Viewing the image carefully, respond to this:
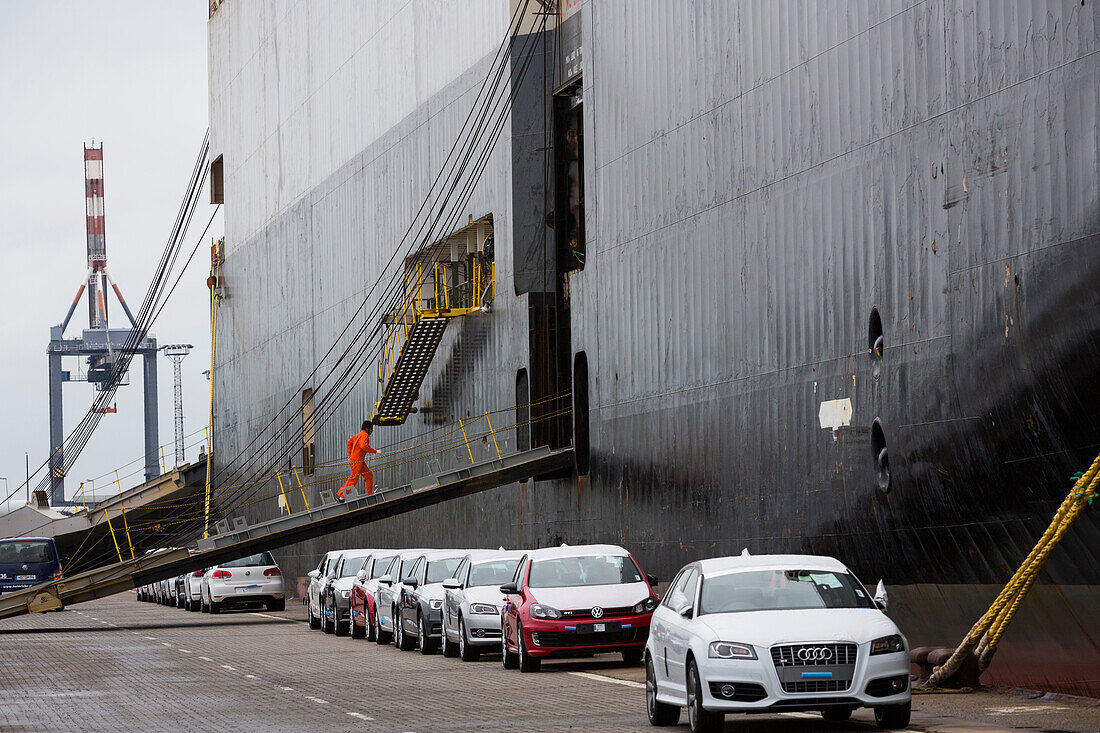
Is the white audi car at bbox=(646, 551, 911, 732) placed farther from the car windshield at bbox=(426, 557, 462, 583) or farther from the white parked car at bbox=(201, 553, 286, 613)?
the white parked car at bbox=(201, 553, 286, 613)

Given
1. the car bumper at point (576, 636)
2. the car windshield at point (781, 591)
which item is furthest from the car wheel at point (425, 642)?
the car windshield at point (781, 591)

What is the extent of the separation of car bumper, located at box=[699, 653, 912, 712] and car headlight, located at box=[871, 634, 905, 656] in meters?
0.06

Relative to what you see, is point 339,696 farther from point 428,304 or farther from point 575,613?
point 428,304

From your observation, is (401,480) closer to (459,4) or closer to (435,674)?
(459,4)

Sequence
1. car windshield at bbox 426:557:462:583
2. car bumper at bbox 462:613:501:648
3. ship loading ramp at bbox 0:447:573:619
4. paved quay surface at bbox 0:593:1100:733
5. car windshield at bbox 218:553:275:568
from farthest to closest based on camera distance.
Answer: car windshield at bbox 218:553:275:568, ship loading ramp at bbox 0:447:573:619, car windshield at bbox 426:557:462:583, car bumper at bbox 462:613:501:648, paved quay surface at bbox 0:593:1100:733

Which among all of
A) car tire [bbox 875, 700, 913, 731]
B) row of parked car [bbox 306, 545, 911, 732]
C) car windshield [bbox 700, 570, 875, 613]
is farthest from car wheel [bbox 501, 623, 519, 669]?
car tire [bbox 875, 700, 913, 731]

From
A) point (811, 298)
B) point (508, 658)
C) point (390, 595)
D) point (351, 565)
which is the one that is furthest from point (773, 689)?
point (351, 565)

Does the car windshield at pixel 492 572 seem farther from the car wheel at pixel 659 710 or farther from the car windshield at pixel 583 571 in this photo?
the car wheel at pixel 659 710

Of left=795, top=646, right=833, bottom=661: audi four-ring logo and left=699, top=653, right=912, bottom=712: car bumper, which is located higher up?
left=795, top=646, right=833, bottom=661: audi four-ring logo

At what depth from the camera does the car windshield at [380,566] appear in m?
29.8

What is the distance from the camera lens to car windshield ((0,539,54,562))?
46844mm

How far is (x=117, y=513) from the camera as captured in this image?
213 ft

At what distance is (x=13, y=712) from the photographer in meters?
16.7

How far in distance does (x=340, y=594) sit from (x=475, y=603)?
9.13 meters
